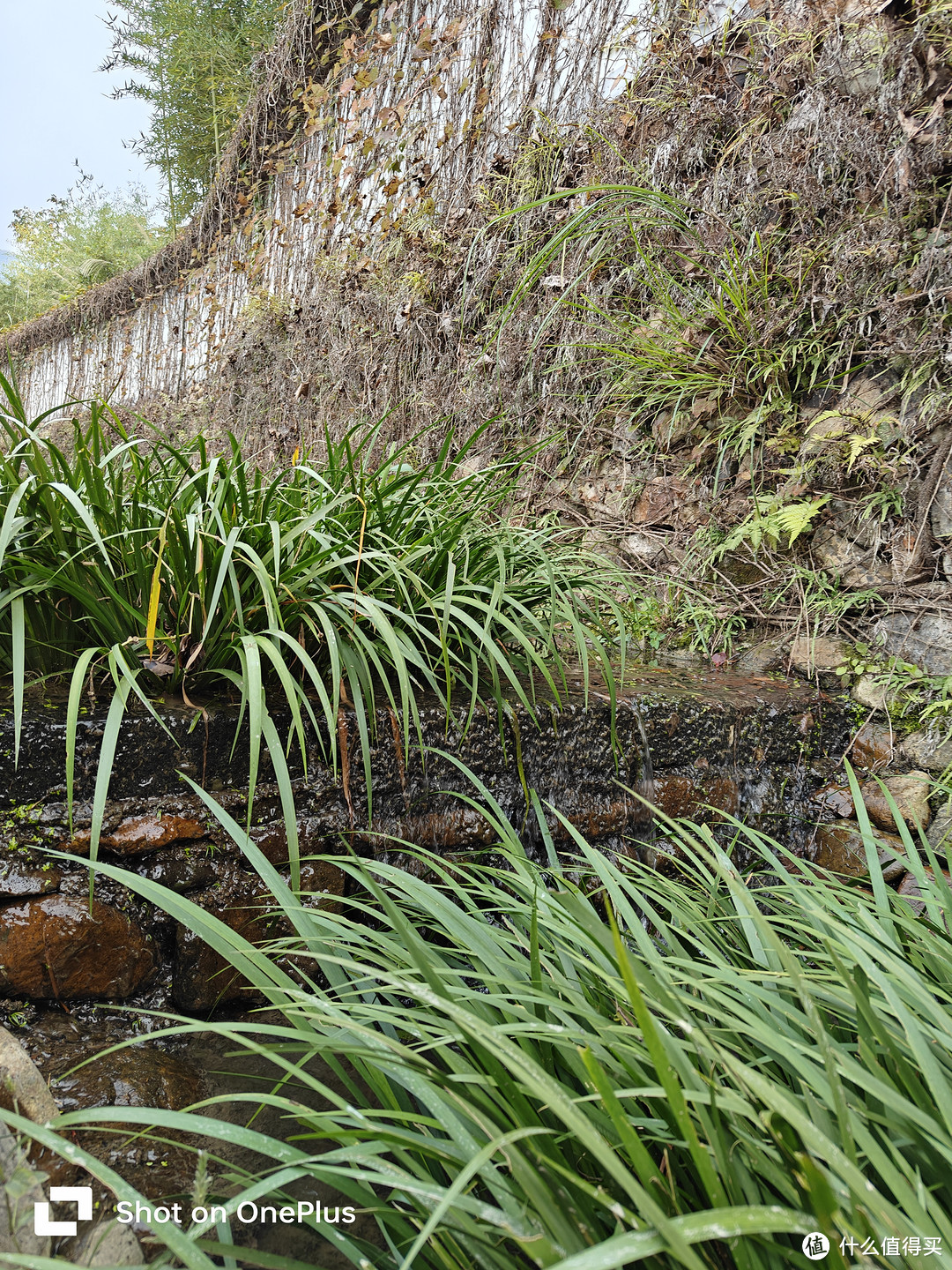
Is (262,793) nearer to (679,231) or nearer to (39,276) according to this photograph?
(679,231)

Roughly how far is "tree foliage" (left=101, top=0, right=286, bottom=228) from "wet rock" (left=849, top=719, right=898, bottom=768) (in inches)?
284

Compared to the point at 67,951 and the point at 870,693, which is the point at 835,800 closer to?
the point at 870,693

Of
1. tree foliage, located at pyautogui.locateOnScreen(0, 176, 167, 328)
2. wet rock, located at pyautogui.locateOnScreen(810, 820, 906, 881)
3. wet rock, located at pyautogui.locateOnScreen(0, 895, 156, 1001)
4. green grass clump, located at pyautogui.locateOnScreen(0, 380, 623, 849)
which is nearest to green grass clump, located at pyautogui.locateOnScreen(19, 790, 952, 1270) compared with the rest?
wet rock, located at pyautogui.locateOnScreen(0, 895, 156, 1001)

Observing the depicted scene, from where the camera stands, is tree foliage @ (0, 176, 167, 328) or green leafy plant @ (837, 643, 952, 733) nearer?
green leafy plant @ (837, 643, 952, 733)

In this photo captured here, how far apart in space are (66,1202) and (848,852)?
180 centimetres

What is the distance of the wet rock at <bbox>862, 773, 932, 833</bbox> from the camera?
6.11 ft

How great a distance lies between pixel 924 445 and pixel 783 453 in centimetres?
43

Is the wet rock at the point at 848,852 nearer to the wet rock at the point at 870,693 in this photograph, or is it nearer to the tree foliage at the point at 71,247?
the wet rock at the point at 870,693

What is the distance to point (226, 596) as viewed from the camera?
1302 millimetres

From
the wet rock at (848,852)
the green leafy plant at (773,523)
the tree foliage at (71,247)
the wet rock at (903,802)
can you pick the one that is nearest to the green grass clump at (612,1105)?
the wet rock at (848,852)

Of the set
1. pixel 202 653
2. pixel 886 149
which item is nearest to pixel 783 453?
pixel 886 149

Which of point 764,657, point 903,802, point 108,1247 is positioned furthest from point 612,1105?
point 764,657

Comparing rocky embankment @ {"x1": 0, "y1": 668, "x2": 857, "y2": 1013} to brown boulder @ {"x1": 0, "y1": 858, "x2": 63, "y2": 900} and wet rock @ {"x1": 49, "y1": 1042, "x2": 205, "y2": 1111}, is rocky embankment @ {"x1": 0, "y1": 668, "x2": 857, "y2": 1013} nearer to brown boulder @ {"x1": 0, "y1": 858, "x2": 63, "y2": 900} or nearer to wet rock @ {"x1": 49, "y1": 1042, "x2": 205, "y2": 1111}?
brown boulder @ {"x1": 0, "y1": 858, "x2": 63, "y2": 900}

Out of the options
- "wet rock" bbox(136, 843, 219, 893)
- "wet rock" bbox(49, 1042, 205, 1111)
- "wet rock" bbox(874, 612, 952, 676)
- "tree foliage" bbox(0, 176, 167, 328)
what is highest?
"tree foliage" bbox(0, 176, 167, 328)
